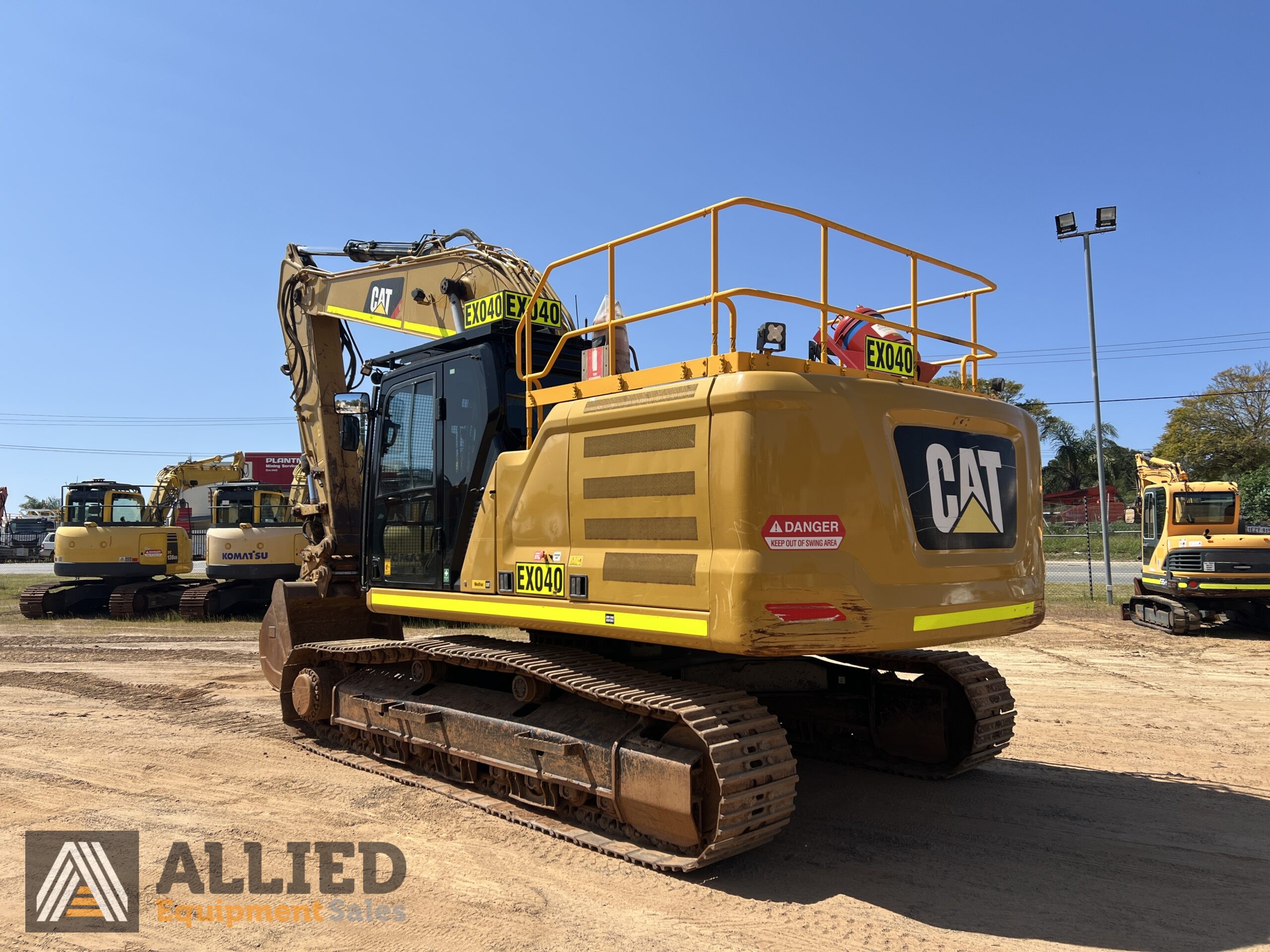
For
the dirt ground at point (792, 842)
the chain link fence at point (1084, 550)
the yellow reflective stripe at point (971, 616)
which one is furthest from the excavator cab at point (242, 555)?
the chain link fence at point (1084, 550)

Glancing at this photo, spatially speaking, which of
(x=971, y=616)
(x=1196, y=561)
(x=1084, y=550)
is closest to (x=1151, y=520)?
(x=1196, y=561)

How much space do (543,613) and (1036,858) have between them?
317 cm

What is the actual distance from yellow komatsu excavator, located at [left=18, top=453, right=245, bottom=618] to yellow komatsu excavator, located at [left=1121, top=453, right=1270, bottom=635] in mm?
19745

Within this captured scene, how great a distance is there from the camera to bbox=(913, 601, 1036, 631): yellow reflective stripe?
473cm

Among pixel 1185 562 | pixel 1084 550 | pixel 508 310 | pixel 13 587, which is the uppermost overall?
pixel 508 310

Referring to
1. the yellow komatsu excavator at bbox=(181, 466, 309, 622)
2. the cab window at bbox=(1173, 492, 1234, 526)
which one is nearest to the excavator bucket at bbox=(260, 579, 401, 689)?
the yellow komatsu excavator at bbox=(181, 466, 309, 622)

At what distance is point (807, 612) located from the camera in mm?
4336

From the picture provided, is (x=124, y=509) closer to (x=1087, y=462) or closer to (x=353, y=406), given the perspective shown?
(x=353, y=406)

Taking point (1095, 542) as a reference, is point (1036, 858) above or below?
below

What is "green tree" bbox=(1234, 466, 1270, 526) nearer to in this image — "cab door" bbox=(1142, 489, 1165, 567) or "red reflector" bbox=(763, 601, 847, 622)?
"cab door" bbox=(1142, 489, 1165, 567)

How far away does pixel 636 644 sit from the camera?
6.09m

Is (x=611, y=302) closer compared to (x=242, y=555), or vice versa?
(x=611, y=302)

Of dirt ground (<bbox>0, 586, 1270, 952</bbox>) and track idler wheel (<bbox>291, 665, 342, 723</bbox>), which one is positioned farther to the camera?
track idler wheel (<bbox>291, 665, 342, 723</bbox>)

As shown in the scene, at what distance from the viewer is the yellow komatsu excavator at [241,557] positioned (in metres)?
17.9
